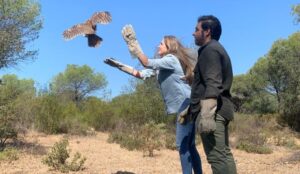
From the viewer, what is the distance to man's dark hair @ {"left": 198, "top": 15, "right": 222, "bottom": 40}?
4645 millimetres

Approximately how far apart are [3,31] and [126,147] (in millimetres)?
4283

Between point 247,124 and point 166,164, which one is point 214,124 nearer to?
point 166,164

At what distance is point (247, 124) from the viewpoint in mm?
21453

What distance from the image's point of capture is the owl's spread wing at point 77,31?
5.67 m

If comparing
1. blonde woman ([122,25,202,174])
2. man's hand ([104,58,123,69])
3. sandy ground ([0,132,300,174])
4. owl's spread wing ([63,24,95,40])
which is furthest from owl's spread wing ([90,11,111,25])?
sandy ground ([0,132,300,174])

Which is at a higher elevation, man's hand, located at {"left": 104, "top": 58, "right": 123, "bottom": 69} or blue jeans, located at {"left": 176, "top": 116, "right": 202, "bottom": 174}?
man's hand, located at {"left": 104, "top": 58, "right": 123, "bottom": 69}

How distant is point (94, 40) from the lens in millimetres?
5672

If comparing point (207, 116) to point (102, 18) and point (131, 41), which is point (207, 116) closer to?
point (131, 41)

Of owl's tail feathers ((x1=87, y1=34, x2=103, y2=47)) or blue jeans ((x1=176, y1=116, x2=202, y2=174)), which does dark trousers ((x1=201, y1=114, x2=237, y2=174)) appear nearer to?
blue jeans ((x1=176, y1=116, x2=202, y2=174))

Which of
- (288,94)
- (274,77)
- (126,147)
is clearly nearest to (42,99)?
(126,147)

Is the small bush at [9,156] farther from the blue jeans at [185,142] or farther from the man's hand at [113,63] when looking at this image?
the blue jeans at [185,142]

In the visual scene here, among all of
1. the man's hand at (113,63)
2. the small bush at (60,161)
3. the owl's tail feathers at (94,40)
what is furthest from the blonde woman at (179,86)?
the small bush at (60,161)

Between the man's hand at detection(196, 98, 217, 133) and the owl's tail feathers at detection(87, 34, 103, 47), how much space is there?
1.81 metres

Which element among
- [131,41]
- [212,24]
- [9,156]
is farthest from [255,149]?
[212,24]
